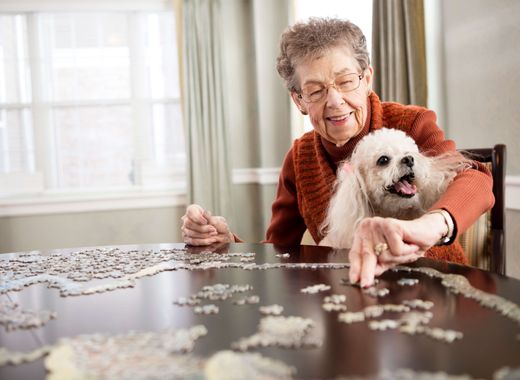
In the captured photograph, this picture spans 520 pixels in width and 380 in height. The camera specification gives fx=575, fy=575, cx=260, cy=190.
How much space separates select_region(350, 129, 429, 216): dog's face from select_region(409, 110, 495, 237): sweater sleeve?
0.14 metres

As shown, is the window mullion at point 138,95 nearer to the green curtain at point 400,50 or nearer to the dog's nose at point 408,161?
the green curtain at point 400,50

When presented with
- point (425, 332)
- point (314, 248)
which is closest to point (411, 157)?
point (314, 248)

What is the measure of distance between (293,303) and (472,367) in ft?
1.64

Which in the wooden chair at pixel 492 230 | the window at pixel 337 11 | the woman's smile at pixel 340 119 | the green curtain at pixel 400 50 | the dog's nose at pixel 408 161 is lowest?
the wooden chair at pixel 492 230

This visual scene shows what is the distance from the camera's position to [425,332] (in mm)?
1083

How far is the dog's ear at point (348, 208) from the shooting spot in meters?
1.95

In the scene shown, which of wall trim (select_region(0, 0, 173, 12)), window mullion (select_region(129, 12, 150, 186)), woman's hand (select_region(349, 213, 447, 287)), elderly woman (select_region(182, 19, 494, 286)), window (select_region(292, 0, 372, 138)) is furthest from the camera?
window mullion (select_region(129, 12, 150, 186))

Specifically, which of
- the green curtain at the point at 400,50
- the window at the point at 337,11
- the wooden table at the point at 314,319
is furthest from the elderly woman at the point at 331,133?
the window at the point at 337,11

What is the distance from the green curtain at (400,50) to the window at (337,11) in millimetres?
186

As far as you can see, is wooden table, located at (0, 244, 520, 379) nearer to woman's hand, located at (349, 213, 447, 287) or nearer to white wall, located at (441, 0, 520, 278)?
woman's hand, located at (349, 213, 447, 287)

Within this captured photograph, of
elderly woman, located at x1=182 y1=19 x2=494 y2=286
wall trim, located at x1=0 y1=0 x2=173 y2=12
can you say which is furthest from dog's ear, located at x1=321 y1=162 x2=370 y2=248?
wall trim, located at x1=0 y1=0 x2=173 y2=12

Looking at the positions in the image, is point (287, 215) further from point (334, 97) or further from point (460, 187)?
point (460, 187)

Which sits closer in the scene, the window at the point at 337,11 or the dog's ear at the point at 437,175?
the dog's ear at the point at 437,175

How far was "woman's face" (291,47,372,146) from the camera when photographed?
7.18 ft
